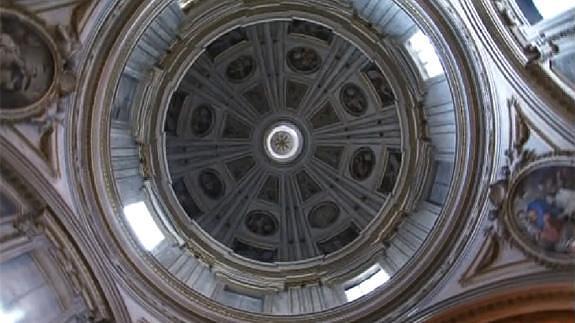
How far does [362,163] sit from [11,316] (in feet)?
45.3

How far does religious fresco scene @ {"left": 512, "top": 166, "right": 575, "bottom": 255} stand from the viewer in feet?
42.3

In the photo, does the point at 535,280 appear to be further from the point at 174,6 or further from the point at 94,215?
the point at 174,6

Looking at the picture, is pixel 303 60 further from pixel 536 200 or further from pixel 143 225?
pixel 536 200

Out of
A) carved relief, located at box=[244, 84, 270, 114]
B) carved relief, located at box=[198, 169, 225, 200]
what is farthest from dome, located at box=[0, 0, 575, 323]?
carved relief, located at box=[198, 169, 225, 200]

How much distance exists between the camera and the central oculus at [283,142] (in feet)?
82.6

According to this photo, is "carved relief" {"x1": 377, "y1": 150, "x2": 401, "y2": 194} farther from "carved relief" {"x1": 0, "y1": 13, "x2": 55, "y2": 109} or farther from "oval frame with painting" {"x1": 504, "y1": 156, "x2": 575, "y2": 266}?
"carved relief" {"x1": 0, "y1": 13, "x2": 55, "y2": 109}

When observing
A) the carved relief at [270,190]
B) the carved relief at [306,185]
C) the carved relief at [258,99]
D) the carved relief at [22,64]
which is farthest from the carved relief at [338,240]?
the carved relief at [22,64]

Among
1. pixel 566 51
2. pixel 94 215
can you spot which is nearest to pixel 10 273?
pixel 94 215

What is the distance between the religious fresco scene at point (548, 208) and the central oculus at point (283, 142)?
1247 cm

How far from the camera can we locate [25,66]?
13.3 meters

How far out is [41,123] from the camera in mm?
13594

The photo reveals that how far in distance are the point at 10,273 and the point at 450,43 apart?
34.3 feet

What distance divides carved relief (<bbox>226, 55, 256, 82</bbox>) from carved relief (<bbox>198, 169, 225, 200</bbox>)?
12.0 feet

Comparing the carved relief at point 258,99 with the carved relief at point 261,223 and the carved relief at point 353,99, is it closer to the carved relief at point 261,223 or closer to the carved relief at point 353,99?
the carved relief at point 353,99
